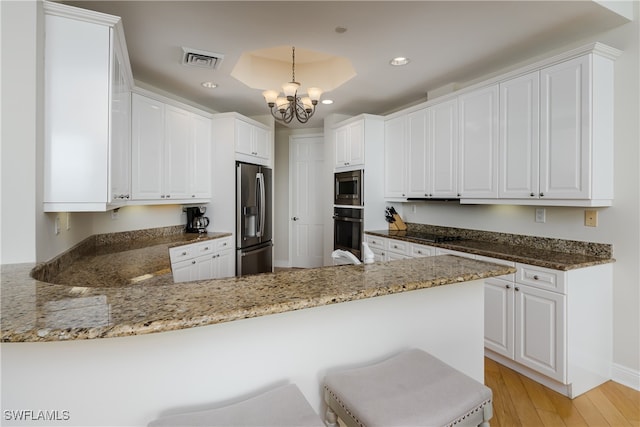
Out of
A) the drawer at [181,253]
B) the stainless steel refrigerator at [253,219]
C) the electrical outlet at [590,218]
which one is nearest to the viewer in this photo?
the electrical outlet at [590,218]

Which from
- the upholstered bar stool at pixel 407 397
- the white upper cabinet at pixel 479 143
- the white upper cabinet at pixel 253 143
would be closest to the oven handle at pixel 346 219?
the white upper cabinet at pixel 253 143

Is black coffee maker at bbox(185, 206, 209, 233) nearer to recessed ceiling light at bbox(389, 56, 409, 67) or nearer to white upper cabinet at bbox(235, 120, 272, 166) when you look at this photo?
white upper cabinet at bbox(235, 120, 272, 166)

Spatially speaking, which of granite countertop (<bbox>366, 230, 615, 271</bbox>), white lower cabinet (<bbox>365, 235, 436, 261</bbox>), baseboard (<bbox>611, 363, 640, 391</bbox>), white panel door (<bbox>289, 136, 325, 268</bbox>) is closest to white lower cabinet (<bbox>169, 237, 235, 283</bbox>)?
white lower cabinet (<bbox>365, 235, 436, 261</bbox>)

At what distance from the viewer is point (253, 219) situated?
4.34 metres

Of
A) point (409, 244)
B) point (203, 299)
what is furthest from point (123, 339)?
point (409, 244)

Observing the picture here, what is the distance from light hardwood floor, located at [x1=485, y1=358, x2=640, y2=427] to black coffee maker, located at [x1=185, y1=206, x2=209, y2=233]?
341 cm

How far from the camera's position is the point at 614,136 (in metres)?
2.32

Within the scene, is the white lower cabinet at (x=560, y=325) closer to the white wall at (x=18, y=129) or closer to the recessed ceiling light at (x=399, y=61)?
the recessed ceiling light at (x=399, y=61)

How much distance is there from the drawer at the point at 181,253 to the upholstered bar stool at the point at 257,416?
234cm

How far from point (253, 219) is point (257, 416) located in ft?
11.7

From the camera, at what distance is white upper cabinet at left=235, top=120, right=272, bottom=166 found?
13.7 feet

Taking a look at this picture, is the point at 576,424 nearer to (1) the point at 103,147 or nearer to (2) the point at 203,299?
(2) the point at 203,299

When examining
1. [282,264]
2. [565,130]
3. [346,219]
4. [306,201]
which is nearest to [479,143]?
[565,130]

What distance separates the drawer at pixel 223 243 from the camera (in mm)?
3796
